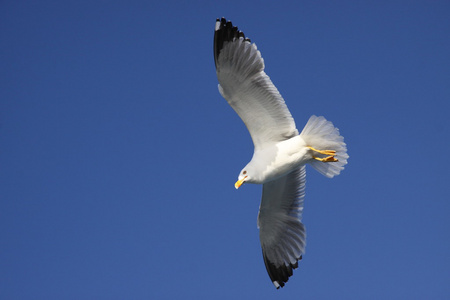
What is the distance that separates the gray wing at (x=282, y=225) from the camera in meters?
8.03

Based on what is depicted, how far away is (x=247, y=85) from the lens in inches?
269

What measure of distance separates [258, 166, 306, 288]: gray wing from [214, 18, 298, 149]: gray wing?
1035 millimetres

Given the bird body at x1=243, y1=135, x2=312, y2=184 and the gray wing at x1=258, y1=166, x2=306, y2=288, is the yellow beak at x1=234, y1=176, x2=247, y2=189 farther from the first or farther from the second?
the gray wing at x1=258, y1=166, x2=306, y2=288

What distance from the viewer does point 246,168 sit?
7.20m

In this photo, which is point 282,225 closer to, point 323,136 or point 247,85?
point 323,136

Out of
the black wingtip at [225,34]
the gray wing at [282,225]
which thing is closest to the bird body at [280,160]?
the gray wing at [282,225]

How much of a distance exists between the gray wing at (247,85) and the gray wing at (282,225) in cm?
103

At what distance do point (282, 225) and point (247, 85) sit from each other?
235 centimetres

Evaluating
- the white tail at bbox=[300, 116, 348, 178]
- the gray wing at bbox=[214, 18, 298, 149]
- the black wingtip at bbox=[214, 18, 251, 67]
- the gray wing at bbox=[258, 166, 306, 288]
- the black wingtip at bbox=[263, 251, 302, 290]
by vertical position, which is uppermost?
the black wingtip at bbox=[214, 18, 251, 67]

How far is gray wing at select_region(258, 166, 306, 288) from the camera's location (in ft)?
26.3

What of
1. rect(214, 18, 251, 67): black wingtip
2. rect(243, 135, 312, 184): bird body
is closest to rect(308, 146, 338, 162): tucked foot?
rect(243, 135, 312, 184): bird body

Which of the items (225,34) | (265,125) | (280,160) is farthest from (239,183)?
(225,34)

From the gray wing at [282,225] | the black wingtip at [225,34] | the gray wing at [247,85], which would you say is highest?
the black wingtip at [225,34]

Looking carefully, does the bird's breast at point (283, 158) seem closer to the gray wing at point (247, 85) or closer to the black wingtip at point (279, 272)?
the gray wing at point (247, 85)
